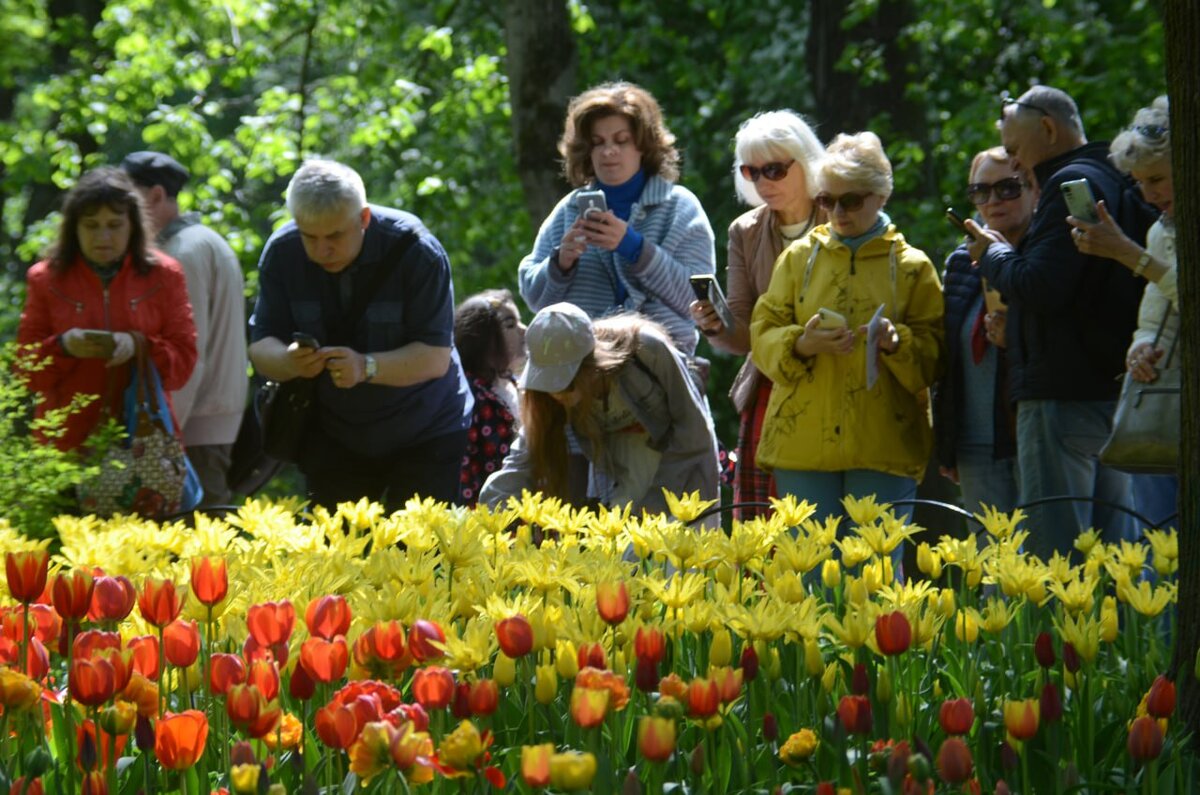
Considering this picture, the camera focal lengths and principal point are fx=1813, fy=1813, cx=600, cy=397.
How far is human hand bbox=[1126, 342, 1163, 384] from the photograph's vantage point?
5.03 metres

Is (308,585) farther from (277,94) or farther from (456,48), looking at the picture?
(456,48)

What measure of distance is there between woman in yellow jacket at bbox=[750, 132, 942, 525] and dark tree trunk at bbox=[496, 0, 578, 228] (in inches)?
166

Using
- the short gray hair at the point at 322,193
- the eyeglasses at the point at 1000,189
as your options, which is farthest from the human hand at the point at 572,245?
the eyeglasses at the point at 1000,189

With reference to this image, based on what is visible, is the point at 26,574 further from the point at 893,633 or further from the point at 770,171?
the point at 770,171

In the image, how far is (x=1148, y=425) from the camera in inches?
195

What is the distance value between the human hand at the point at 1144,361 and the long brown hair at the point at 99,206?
12.4ft

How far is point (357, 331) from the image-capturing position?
21.0 feet

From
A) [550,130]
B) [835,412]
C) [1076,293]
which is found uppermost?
[550,130]

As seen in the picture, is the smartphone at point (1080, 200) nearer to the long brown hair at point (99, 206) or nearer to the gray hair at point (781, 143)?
the gray hair at point (781, 143)

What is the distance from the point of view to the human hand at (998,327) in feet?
18.9

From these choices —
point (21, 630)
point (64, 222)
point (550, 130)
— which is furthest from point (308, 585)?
Result: point (550, 130)

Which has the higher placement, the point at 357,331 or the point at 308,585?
the point at 357,331

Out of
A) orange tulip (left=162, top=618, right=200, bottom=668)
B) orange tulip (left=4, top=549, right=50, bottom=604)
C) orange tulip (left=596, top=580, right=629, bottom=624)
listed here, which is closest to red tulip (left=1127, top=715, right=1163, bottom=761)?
orange tulip (left=596, top=580, right=629, bottom=624)

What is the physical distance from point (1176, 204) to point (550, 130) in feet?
22.7
